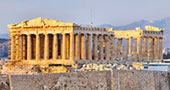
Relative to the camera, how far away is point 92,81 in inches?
2114

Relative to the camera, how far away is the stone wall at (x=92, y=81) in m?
46.0

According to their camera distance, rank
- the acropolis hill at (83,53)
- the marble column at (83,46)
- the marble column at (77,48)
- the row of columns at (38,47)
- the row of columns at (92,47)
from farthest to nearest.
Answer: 1. the marble column at (83,46)
2. the row of columns at (92,47)
3. the marble column at (77,48)
4. the row of columns at (38,47)
5. the acropolis hill at (83,53)

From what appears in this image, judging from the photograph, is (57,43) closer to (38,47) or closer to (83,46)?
(38,47)

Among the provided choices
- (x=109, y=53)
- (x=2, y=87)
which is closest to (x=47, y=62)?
(x=109, y=53)

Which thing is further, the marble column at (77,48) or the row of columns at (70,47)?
the marble column at (77,48)

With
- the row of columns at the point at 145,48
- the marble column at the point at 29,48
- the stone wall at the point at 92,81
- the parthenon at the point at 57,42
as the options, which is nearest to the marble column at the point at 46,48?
the parthenon at the point at 57,42

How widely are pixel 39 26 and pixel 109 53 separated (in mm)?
15896

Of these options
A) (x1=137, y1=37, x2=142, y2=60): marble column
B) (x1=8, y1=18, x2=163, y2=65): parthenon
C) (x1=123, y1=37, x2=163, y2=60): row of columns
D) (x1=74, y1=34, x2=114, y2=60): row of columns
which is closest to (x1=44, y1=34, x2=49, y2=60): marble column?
(x1=8, y1=18, x2=163, y2=65): parthenon

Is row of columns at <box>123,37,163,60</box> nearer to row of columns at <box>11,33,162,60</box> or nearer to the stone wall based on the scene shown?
row of columns at <box>11,33,162,60</box>

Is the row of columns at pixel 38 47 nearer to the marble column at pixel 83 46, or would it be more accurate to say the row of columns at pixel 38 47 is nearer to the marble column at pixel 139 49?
the marble column at pixel 83 46

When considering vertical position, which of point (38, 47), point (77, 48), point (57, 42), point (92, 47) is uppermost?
point (57, 42)

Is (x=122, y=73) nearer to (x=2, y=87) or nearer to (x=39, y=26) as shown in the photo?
(x=2, y=87)

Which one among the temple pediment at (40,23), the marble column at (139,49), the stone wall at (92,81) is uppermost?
the temple pediment at (40,23)

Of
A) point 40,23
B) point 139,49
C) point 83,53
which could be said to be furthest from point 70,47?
point 139,49
